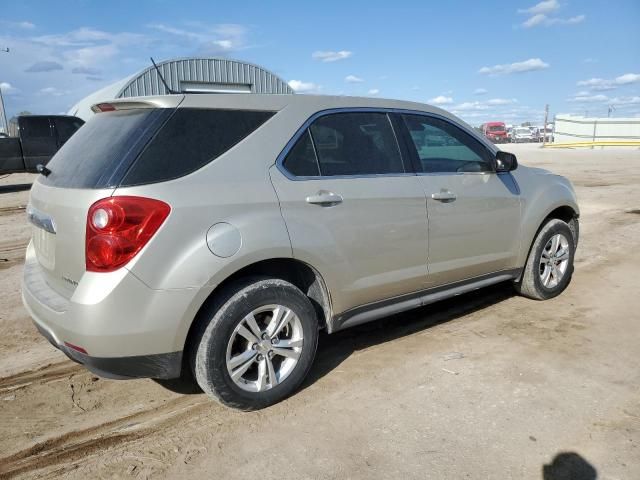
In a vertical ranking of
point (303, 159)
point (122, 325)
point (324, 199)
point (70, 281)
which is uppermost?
point (303, 159)

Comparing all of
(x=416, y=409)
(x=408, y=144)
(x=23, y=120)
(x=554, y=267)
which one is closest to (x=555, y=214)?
(x=554, y=267)

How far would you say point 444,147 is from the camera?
401 cm

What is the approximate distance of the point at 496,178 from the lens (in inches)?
164

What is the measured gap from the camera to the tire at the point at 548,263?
4.61 meters

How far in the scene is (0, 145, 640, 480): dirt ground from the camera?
2.56 meters

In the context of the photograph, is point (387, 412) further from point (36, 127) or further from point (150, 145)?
point (36, 127)

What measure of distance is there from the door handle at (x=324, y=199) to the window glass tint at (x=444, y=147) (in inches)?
35.8

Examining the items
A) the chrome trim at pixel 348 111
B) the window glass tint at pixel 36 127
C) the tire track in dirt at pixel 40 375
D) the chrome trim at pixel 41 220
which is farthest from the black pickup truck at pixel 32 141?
the chrome trim at pixel 348 111

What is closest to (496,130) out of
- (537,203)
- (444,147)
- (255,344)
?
(537,203)

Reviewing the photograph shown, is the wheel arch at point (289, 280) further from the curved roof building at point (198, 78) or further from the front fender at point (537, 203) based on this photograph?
the curved roof building at point (198, 78)

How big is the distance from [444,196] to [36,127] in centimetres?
1409

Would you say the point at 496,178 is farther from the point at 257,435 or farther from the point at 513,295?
the point at 257,435

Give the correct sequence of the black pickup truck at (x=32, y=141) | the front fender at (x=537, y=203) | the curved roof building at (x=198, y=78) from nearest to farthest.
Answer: the front fender at (x=537, y=203) → the black pickup truck at (x=32, y=141) → the curved roof building at (x=198, y=78)

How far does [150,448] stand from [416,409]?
4.88ft
